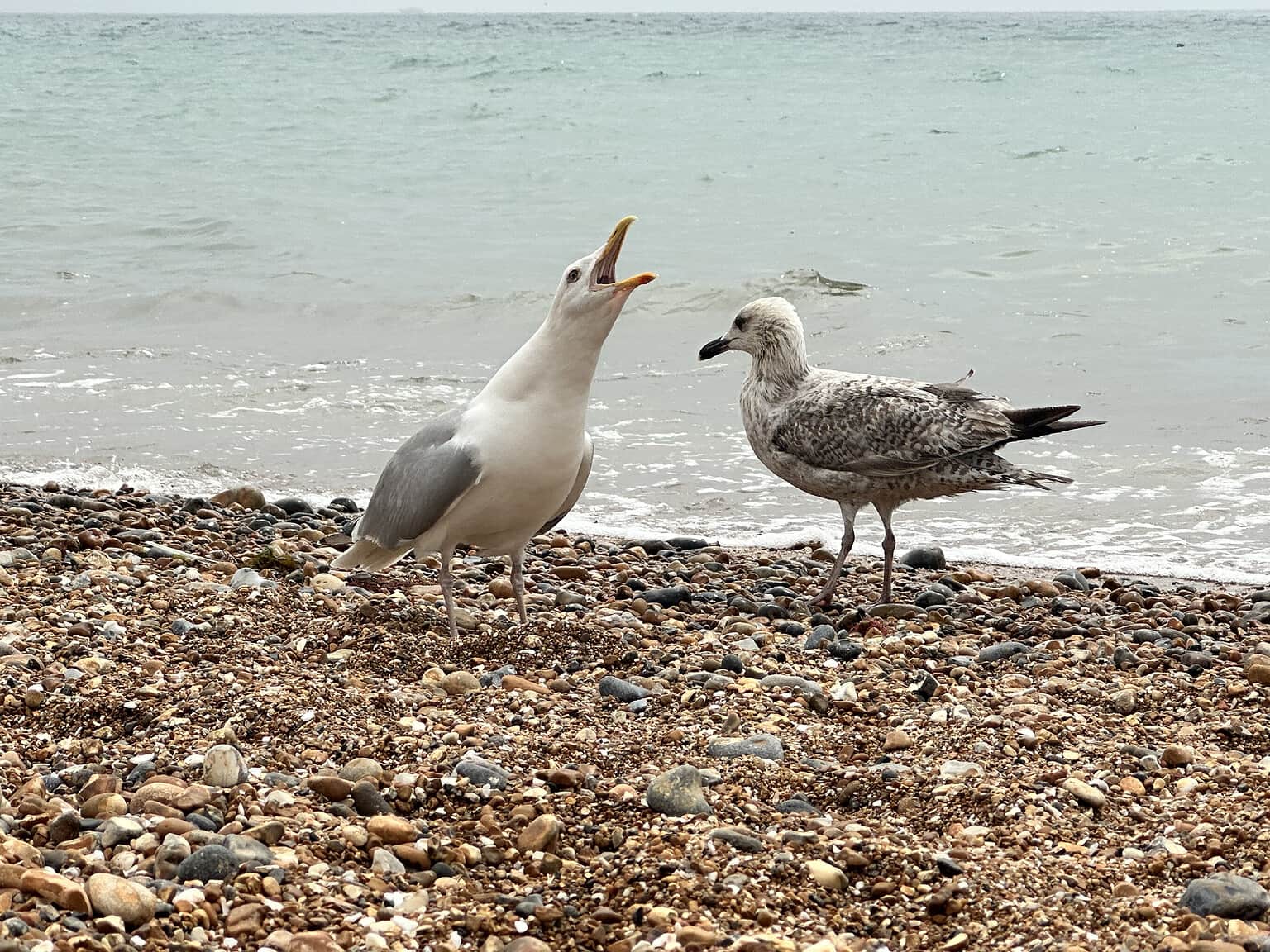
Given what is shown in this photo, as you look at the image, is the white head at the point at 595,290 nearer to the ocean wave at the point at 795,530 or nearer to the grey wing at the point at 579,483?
the grey wing at the point at 579,483

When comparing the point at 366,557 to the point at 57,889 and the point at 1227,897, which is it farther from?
the point at 1227,897

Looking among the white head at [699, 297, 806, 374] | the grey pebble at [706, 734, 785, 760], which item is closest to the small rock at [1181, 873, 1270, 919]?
the grey pebble at [706, 734, 785, 760]

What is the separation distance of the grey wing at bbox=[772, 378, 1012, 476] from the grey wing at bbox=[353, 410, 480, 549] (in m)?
1.78

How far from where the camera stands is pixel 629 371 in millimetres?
11578

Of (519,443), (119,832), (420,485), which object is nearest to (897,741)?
(519,443)

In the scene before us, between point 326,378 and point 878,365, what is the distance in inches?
170

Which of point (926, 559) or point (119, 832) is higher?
point (119, 832)

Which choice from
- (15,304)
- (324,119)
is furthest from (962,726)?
(324,119)

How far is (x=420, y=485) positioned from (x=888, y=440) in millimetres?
2194

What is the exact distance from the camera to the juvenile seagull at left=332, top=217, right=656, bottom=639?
4902 mm

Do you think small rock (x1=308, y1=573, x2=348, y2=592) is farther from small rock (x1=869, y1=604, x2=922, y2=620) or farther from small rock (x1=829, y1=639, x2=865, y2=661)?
small rock (x1=869, y1=604, x2=922, y2=620)

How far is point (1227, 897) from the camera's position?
296cm

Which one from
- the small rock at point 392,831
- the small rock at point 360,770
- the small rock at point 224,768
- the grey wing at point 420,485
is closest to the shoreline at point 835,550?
the grey wing at point 420,485

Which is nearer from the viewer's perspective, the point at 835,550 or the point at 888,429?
the point at 888,429
